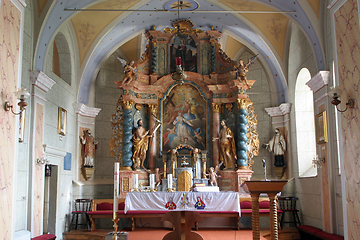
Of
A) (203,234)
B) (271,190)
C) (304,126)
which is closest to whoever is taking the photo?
(271,190)

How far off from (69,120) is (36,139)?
2.75 metres

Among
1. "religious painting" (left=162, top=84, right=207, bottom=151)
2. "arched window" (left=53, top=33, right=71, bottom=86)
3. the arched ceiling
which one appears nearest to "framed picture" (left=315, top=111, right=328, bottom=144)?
the arched ceiling

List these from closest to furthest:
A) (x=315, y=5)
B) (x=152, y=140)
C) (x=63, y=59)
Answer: (x=315, y=5) < (x=63, y=59) < (x=152, y=140)

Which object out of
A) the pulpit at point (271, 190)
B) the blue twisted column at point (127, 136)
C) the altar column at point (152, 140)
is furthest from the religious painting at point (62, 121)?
the pulpit at point (271, 190)

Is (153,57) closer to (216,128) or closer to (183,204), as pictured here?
(216,128)

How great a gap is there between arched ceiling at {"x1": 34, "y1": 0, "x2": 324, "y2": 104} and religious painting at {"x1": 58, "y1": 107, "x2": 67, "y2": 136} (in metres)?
1.43

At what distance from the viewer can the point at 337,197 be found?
859cm

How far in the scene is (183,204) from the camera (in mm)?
7836

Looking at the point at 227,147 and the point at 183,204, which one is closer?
the point at 183,204

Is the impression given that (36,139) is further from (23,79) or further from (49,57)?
(49,57)

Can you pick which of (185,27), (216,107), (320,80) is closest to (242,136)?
(216,107)

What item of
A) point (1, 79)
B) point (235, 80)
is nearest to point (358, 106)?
point (1, 79)

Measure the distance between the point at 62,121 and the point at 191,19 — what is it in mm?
5623

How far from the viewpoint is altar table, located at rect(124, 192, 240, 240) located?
7.80 metres
